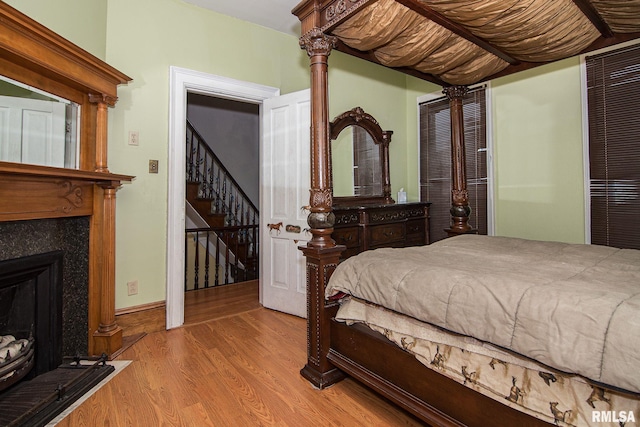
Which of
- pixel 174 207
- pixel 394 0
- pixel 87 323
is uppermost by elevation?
pixel 394 0

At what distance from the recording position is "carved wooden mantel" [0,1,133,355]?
1.77m

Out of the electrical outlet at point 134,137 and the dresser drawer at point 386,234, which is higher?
the electrical outlet at point 134,137

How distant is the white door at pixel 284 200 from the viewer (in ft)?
10.3

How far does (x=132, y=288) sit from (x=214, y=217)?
2.87m

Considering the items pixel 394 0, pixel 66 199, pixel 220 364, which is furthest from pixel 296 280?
pixel 394 0

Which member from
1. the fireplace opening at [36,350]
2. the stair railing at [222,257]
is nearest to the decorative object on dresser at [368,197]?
the fireplace opening at [36,350]

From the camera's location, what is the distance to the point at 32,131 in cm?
202

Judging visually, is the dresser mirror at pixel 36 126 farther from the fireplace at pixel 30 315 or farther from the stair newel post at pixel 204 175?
the stair newel post at pixel 204 175

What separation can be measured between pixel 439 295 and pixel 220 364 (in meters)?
1.63

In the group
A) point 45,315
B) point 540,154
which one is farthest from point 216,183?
point 540,154

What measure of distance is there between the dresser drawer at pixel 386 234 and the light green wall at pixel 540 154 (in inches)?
38.6

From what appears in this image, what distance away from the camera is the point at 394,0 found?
172 centimetres

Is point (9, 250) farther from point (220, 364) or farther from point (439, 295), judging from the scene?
point (439, 295)

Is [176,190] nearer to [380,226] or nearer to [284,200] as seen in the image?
[284,200]
